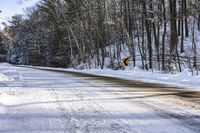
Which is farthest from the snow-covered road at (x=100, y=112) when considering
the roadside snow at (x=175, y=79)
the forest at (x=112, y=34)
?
the forest at (x=112, y=34)

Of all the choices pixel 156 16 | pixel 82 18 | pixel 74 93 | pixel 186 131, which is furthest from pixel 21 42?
pixel 186 131

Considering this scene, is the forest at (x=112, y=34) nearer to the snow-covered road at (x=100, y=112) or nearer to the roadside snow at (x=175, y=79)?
the roadside snow at (x=175, y=79)

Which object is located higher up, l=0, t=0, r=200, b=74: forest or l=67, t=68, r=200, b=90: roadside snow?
l=0, t=0, r=200, b=74: forest

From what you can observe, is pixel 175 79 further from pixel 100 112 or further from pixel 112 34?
pixel 112 34

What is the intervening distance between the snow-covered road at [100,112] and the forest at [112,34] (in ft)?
32.9

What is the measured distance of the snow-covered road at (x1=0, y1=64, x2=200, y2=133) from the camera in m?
6.52

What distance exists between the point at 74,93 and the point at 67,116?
12.6 ft

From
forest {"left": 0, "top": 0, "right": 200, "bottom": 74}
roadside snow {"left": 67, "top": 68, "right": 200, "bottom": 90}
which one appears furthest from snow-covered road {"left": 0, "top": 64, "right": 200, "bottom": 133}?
forest {"left": 0, "top": 0, "right": 200, "bottom": 74}

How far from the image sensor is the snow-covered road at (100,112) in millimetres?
6523

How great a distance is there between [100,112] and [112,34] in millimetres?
41950

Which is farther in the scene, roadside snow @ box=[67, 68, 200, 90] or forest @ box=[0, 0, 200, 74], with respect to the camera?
forest @ box=[0, 0, 200, 74]

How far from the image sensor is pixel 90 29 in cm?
4469

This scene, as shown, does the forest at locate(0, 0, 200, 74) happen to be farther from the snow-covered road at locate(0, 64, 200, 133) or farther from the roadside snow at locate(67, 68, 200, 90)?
the snow-covered road at locate(0, 64, 200, 133)

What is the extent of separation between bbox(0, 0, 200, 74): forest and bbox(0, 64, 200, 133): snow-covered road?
10.0m
